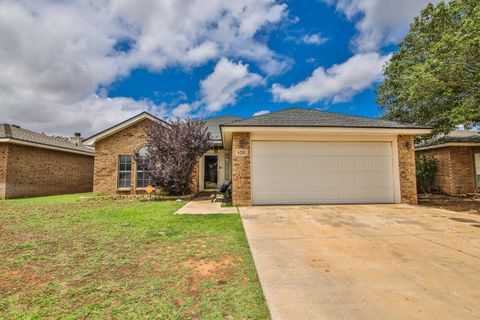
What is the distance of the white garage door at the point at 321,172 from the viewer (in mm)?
8680

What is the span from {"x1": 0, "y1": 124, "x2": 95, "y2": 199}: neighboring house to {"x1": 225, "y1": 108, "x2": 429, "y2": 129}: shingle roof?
12.5 m

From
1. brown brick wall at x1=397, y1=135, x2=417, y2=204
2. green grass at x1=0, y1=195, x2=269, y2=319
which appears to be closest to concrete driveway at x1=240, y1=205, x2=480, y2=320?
green grass at x1=0, y1=195, x2=269, y2=319

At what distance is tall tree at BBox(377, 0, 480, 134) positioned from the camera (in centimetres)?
835

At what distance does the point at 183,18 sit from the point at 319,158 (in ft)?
23.3

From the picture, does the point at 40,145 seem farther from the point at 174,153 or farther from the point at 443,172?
the point at 443,172

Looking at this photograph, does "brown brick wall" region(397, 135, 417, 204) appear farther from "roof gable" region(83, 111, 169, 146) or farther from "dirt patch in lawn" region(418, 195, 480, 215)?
"roof gable" region(83, 111, 169, 146)

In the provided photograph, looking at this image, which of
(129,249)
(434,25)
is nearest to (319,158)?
(129,249)

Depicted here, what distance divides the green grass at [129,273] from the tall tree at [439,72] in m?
9.52

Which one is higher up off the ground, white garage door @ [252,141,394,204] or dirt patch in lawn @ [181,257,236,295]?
white garage door @ [252,141,394,204]

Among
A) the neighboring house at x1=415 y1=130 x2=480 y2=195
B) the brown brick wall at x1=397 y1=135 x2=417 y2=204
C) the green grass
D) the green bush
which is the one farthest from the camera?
the green bush

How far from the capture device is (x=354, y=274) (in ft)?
9.63

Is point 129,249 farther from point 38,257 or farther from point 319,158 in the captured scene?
point 319,158

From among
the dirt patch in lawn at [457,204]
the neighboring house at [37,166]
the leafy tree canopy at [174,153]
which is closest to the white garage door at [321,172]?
the dirt patch in lawn at [457,204]

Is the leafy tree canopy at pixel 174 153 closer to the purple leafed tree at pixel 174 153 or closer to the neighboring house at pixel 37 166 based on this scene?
the purple leafed tree at pixel 174 153
